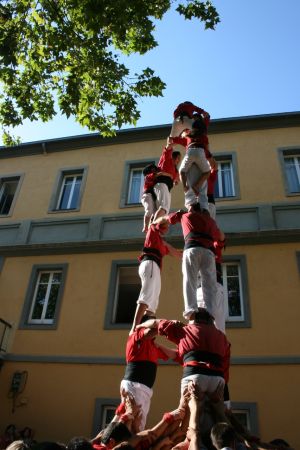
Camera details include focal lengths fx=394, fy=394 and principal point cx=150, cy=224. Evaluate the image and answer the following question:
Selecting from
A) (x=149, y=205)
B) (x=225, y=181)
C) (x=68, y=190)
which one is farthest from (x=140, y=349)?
(x=68, y=190)

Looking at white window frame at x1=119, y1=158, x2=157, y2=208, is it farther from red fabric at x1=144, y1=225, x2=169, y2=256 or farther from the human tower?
red fabric at x1=144, y1=225, x2=169, y2=256

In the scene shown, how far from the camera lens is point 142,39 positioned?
753 cm

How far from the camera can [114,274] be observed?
1062cm

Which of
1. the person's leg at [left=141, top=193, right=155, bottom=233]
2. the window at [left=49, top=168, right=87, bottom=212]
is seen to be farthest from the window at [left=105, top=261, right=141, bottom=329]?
the person's leg at [left=141, top=193, right=155, bottom=233]

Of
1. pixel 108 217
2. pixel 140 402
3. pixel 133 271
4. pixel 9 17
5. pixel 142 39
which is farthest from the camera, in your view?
pixel 108 217

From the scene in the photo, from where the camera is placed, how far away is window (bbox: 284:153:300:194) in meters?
11.2

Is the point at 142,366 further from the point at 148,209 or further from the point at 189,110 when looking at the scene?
the point at 189,110

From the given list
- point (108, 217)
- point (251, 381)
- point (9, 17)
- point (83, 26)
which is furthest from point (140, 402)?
point (108, 217)

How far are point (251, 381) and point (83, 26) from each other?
7.79m

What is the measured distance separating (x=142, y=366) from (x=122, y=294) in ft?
22.7

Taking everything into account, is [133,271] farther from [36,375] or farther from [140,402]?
[140,402]

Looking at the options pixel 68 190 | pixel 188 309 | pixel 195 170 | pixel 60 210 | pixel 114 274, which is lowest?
pixel 188 309

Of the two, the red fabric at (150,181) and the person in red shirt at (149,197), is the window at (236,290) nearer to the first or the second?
the person in red shirt at (149,197)

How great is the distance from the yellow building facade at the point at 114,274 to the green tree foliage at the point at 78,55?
4.27m
